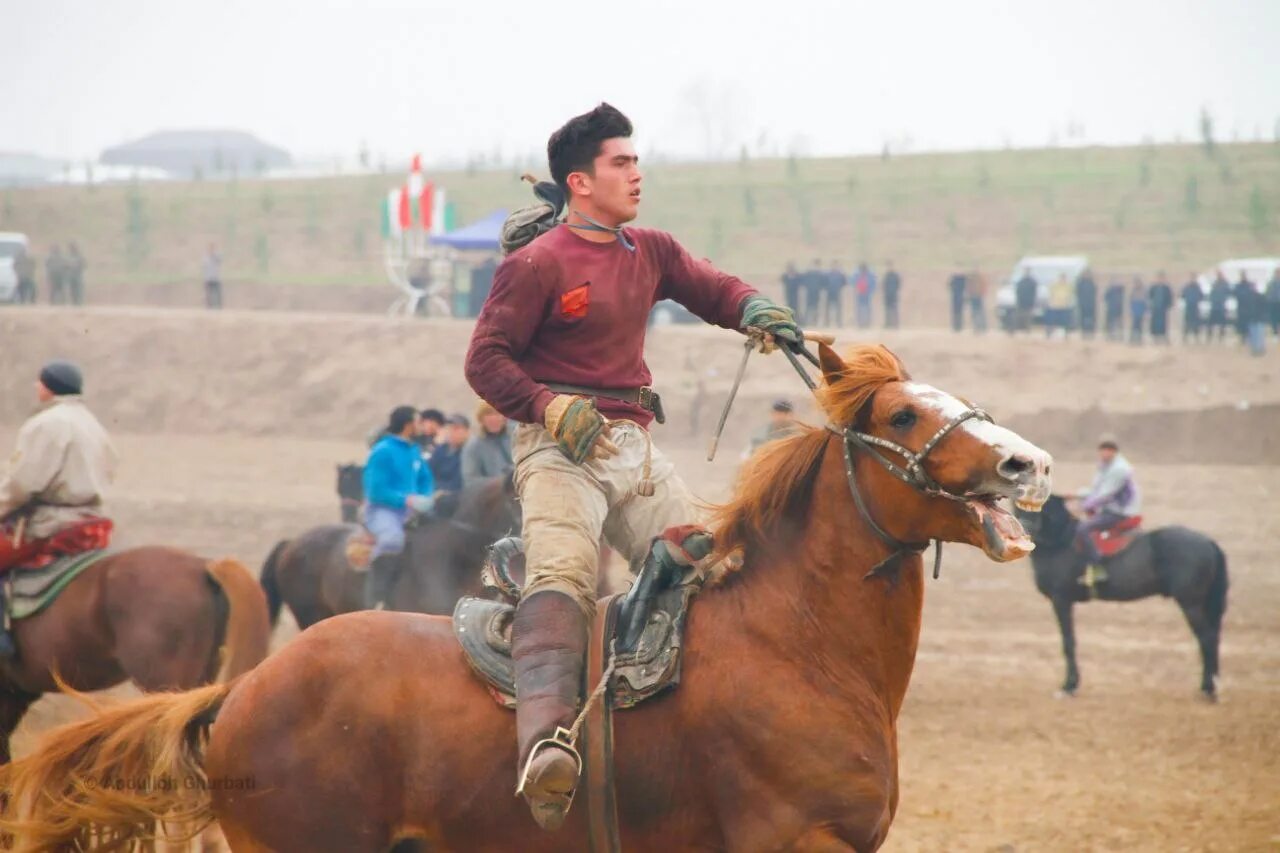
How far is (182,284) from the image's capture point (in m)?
50.8

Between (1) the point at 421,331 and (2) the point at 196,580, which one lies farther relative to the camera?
(1) the point at 421,331

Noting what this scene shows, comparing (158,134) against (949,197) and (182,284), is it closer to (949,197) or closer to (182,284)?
(182,284)

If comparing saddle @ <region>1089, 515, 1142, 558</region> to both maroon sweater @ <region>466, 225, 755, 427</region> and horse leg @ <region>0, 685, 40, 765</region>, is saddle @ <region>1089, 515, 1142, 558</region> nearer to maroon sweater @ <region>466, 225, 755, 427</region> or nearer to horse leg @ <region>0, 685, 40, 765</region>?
horse leg @ <region>0, 685, 40, 765</region>

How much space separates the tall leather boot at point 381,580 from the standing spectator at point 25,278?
34.0 meters

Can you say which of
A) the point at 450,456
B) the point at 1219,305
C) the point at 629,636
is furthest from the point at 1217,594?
the point at 1219,305

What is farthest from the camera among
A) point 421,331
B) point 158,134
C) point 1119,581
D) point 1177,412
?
point 158,134

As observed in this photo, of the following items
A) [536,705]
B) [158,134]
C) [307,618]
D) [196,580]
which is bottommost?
[307,618]

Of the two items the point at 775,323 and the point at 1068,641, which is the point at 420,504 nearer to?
the point at 1068,641

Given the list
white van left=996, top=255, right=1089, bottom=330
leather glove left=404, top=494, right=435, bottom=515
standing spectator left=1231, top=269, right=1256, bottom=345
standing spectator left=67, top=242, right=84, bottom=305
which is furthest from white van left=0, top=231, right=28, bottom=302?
leather glove left=404, top=494, right=435, bottom=515

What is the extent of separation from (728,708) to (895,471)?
2.84ft

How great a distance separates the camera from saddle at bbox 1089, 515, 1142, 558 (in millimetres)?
14391

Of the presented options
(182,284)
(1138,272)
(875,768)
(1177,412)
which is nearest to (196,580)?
(875,768)

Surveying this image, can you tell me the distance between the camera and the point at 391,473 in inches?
498

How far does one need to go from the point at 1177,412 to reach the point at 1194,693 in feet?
53.9
